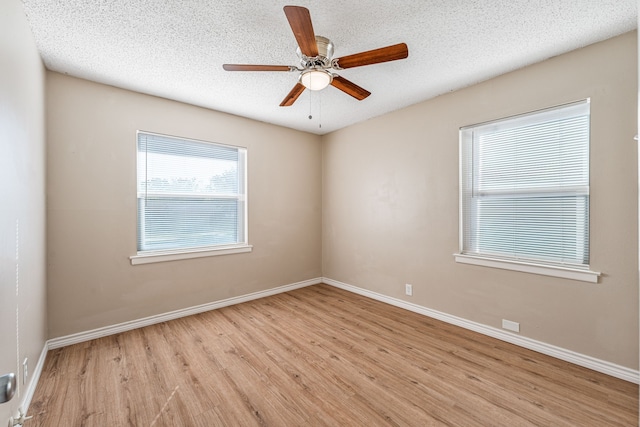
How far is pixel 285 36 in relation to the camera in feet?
6.72

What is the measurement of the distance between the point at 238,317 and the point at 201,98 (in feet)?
8.39

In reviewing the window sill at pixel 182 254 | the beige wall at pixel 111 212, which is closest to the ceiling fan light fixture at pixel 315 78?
the beige wall at pixel 111 212

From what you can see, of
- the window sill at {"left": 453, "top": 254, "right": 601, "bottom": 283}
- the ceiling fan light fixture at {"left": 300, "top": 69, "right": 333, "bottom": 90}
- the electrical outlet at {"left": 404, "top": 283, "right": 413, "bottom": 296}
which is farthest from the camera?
the electrical outlet at {"left": 404, "top": 283, "right": 413, "bottom": 296}

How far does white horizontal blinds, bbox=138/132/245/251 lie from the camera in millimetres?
3074

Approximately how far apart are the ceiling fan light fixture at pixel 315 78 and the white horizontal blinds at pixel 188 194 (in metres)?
2.01

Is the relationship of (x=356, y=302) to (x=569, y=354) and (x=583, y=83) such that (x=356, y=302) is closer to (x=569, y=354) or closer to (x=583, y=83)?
(x=569, y=354)

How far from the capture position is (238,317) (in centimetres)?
322

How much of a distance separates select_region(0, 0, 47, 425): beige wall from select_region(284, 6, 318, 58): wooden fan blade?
146 centimetres

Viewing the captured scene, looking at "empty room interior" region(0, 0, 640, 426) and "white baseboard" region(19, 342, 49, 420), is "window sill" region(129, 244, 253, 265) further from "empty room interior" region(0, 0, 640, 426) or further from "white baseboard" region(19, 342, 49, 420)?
"white baseboard" region(19, 342, 49, 420)

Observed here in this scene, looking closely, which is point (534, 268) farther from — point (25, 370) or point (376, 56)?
point (25, 370)

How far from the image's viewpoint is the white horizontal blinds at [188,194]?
3074 mm

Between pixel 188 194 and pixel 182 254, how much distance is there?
72 centimetres

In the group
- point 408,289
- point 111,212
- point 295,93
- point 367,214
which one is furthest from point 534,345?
point 111,212

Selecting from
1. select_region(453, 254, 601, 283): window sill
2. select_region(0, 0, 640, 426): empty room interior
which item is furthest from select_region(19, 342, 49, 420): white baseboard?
select_region(453, 254, 601, 283): window sill
